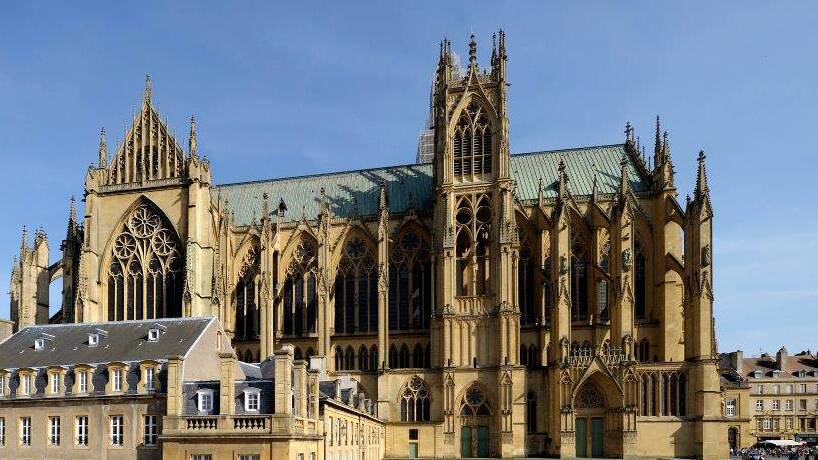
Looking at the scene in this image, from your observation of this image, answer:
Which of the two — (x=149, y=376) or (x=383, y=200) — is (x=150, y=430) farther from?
(x=383, y=200)

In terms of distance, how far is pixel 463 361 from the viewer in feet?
217

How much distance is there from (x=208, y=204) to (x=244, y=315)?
A: 10730 millimetres

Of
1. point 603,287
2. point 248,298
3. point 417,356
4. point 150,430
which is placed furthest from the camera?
point 248,298

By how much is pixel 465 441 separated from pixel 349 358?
1291 cm

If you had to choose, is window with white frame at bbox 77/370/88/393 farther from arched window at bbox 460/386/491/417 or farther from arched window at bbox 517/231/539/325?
arched window at bbox 517/231/539/325

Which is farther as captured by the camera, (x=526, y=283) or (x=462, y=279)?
(x=526, y=283)

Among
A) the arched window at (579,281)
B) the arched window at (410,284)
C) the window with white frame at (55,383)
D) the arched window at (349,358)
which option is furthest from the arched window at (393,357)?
the window with white frame at (55,383)

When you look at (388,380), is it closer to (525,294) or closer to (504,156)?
(525,294)

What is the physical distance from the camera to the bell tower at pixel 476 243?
64.6m

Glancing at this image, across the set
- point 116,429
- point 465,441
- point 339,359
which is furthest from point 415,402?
point 116,429

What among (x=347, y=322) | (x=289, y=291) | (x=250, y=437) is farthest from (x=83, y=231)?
(x=250, y=437)

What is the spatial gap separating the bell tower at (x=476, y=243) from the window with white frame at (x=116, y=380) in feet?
89.3

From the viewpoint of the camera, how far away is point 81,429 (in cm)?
4684

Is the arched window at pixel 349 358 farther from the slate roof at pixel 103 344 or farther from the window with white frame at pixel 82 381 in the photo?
the window with white frame at pixel 82 381
